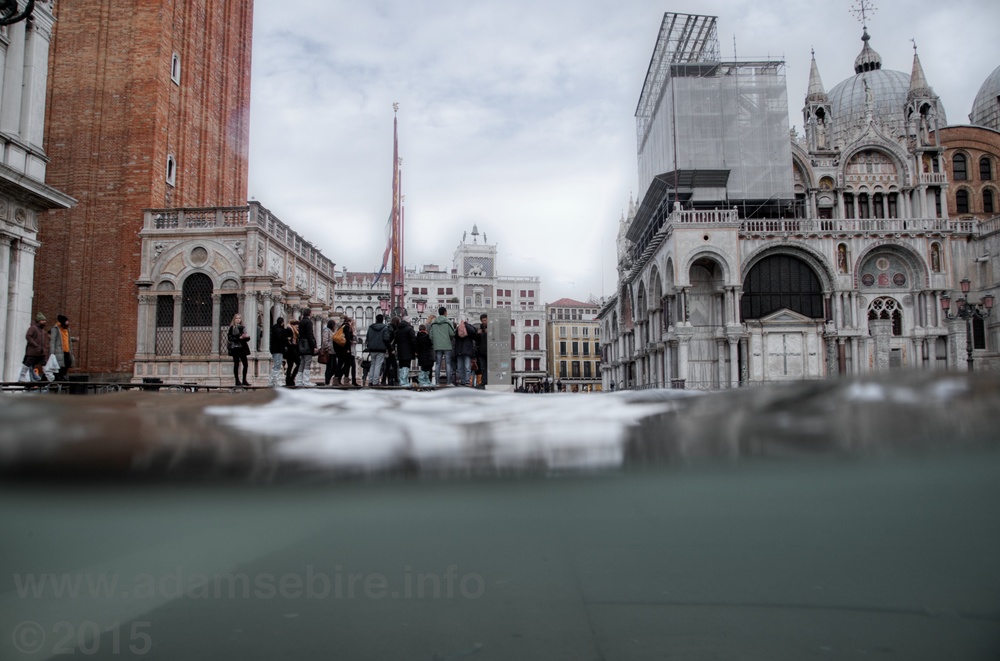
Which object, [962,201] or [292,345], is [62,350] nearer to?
[292,345]

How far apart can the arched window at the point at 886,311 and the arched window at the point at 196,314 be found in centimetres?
3056

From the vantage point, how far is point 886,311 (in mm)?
34719

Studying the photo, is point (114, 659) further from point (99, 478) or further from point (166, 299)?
point (166, 299)

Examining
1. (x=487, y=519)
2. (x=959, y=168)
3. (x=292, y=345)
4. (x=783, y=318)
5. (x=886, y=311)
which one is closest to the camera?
(x=487, y=519)

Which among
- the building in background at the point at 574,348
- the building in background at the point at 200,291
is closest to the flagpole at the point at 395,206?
the building in background at the point at 200,291

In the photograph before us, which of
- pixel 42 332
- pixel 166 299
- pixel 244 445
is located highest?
pixel 166 299

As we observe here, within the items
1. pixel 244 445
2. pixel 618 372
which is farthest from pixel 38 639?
pixel 618 372

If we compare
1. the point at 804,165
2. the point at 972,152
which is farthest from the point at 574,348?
the point at 804,165

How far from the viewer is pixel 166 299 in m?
24.0

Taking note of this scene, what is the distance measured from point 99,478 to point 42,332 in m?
12.2

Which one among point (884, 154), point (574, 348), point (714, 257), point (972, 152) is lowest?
point (574, 348)

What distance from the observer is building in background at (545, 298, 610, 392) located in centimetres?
8075

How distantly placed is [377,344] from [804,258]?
27.0m

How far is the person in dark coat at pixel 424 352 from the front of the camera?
15.5m
